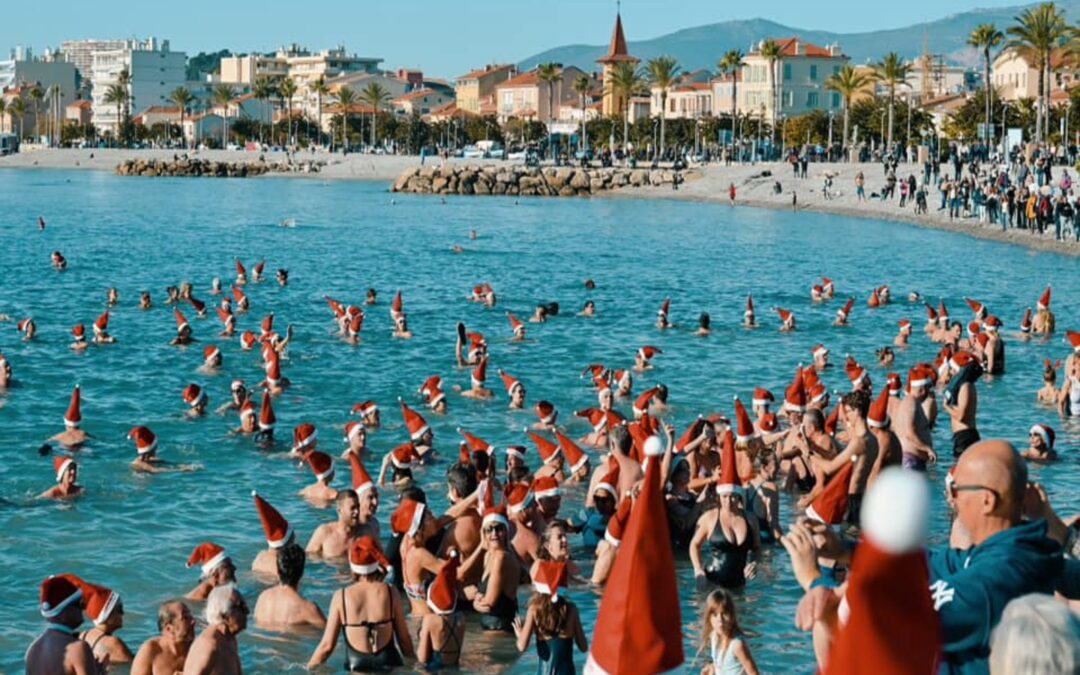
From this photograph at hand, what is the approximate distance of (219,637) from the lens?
9586 millimetres

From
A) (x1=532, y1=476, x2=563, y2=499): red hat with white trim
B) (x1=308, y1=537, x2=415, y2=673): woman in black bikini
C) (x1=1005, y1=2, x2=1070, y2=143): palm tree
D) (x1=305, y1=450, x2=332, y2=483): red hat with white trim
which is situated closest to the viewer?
(x1=308, y1=537, x2=415, y2=673): woman in black bikini

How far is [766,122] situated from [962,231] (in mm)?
84582

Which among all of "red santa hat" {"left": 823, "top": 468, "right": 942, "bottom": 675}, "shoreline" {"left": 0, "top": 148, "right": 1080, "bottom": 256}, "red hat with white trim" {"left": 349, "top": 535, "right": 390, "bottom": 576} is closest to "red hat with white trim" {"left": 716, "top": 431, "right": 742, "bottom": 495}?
"red hat with white trim" {"left": 349, "top": 535, "right": 390, "bottom": 576}

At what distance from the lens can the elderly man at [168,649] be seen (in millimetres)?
10188

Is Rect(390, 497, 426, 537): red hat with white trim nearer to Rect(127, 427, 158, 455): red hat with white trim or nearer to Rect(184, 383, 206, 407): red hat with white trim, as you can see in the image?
Rect(127, 427, 158, 455): red hat with white trim

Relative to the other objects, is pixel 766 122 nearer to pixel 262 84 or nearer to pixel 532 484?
pixel 262 84

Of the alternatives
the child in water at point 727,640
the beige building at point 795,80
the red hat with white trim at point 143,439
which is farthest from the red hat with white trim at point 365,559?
the beige building at point 795,80

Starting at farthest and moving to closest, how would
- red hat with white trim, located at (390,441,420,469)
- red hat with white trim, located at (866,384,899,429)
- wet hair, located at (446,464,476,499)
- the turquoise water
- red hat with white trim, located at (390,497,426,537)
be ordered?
the turquoise water → red hat with white trim, located at (390,441,420,469) → red hat with white trim, located at (866,384,899,429) → wet hair, located at (446,464,476,499) → red hat with white trim, located at (390,497,426,537)

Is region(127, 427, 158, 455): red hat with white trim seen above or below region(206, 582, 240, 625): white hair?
below

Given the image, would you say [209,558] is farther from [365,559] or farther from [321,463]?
[321,463]

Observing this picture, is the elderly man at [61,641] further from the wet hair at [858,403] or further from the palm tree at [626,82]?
the palm tree at [626,82]

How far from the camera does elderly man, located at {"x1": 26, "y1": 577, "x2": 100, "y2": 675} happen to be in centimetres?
955

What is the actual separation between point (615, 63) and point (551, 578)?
524 ft

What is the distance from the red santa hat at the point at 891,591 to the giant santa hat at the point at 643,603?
92 centimetres
